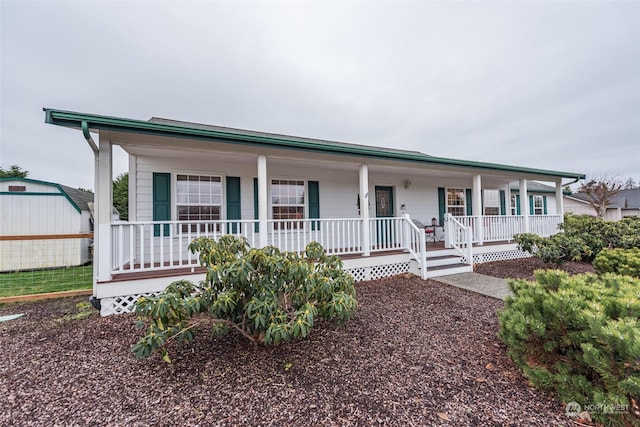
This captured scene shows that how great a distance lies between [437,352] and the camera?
278 centimetres

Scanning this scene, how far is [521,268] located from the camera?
700 centimetres

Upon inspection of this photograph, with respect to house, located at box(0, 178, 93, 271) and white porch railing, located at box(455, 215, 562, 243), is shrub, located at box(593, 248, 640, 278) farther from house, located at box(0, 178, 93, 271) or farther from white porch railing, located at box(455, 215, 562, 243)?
house, located at box(0, 178, 93, 271)

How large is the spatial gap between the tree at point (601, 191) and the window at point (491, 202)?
52.6 feet

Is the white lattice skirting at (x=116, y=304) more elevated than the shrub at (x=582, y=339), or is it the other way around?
the shrub at (x=582, y=339)

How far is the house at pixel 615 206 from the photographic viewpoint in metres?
21.5

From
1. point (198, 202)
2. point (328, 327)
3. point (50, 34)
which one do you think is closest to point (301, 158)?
point (198, 202)

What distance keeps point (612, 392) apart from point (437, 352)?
1332 millimetres

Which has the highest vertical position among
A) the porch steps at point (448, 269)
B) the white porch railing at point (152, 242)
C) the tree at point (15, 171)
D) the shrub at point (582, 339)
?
the tree at point (15, 171)

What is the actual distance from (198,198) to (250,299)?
435 cm

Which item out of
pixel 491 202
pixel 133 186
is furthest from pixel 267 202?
pixel 491 202

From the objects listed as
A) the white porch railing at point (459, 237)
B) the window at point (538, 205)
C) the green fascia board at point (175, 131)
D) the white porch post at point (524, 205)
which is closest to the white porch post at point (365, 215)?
the green fascia board at point (175, 131)

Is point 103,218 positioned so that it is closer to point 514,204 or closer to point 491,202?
point 491,202

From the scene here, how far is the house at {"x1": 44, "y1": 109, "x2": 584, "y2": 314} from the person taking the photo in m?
4.15

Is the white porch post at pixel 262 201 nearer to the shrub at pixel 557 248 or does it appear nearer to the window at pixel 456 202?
the shrub at pixel 557 248
